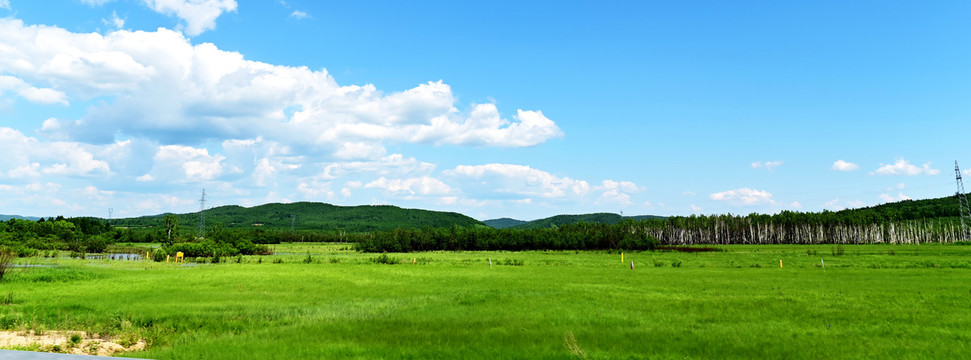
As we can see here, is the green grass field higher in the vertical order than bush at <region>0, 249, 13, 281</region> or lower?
lower

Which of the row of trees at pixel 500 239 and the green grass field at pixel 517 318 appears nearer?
the green grass field at pixel 517 318

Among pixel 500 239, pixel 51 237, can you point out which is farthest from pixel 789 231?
pixel 51 237

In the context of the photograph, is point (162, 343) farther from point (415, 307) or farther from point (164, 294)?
point (164, 294)

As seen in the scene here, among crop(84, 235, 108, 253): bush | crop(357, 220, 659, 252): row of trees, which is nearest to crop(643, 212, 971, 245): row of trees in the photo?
crop(357, 220, 659, 252): row of trees

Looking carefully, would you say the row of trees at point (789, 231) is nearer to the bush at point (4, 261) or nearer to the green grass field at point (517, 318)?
the green grass field at point (517, 318)

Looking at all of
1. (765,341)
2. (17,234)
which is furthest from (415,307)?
(17,234)

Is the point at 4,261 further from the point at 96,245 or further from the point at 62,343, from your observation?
the point at 96,245

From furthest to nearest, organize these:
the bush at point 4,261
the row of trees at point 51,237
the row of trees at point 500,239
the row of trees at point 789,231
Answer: the row of trees at point 789,231
the row of trees at point 500,239
the row of trees at point 51,237
the bush at point 4,261

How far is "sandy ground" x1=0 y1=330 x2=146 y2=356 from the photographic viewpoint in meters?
15.8

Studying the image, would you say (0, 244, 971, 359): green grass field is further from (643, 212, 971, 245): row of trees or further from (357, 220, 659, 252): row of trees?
(643, 212, 971, 245): row of trees

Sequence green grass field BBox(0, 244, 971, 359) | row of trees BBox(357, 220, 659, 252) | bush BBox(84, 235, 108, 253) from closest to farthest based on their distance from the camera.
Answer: green grass field BBox(0, 244, 971, 359) → bush BBox(84, 235, 108, 253) → row of trees BBox(357, 220, 659, 252)

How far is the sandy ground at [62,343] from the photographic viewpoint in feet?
51.8

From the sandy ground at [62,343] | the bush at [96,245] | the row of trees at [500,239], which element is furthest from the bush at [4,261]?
the row of trees at [500,239]

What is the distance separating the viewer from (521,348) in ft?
51.8
